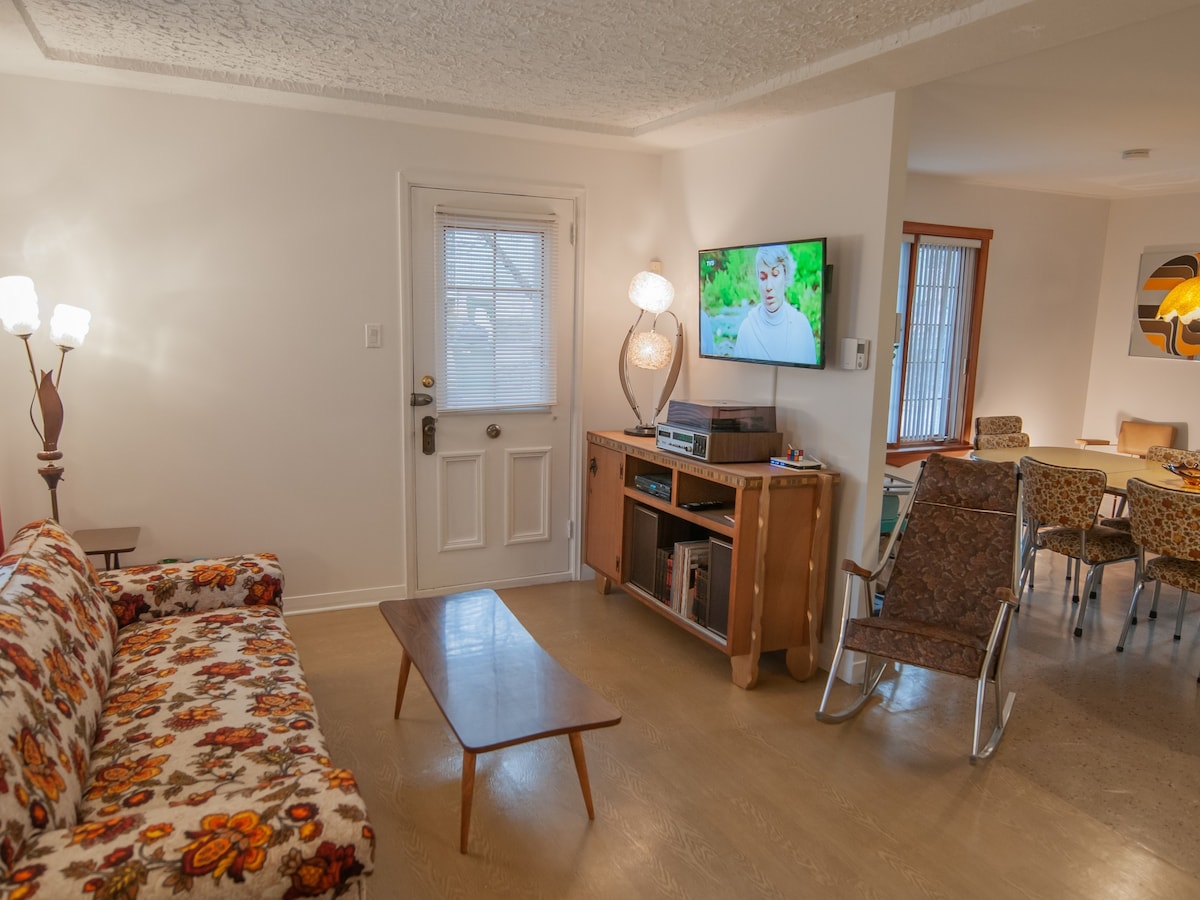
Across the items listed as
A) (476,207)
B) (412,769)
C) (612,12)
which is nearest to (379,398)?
(476,207)

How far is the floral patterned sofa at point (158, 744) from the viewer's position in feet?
4.59

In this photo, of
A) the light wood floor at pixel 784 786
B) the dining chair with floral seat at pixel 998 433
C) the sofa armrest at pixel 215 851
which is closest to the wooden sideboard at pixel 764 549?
the light wood floor at pixel 784 786

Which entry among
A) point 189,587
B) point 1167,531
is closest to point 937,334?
point 1167,531

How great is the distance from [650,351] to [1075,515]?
2.21 metres

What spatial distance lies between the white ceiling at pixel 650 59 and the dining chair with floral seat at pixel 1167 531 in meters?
1.65

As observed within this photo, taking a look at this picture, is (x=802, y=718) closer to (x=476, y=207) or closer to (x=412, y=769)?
(x=412, y=769)

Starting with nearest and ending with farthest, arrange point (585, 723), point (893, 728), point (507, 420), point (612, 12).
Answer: point (585, 723) → point (612, 12) → point (893, 728) → point (507, 420)

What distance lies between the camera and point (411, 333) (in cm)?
407

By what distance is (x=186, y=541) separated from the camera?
12.4 feet

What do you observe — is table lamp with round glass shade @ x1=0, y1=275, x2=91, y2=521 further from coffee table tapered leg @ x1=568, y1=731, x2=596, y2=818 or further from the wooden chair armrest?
the wooden chair armrest

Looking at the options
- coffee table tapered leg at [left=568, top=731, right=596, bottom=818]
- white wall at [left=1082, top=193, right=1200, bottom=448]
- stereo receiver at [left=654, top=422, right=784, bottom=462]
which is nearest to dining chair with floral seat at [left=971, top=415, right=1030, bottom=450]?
white wall at [left=1082, top=193, right=1200, bottom=448]

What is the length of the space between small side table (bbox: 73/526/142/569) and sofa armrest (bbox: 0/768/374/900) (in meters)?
1.89

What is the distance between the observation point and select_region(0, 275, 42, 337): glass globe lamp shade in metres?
2.95

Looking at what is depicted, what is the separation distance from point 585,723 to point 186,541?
2453mm
